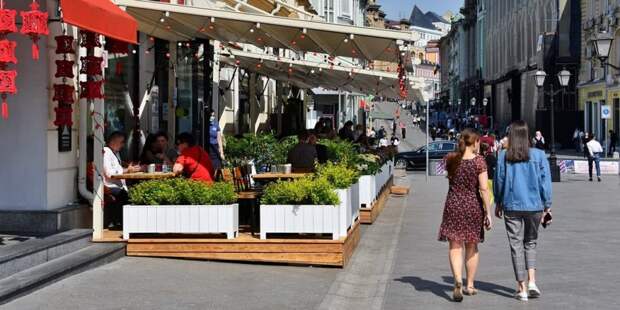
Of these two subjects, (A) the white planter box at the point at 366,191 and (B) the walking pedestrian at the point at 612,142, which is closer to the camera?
(A) the white planter box at the point at 366,191

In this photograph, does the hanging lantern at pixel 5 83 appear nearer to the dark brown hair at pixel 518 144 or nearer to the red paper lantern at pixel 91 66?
the red paper lantern at pixel 91 66

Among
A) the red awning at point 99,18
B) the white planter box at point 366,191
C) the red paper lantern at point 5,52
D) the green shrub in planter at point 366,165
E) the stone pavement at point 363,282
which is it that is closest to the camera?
the red paper lantern at point 5,52

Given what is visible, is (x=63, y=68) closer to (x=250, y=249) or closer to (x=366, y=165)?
(x=250, y=249)

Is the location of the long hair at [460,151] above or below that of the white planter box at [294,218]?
above

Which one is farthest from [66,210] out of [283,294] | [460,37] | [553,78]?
[460,37]

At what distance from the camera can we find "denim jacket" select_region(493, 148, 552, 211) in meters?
9.22

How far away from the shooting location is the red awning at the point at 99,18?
9086 millimetres

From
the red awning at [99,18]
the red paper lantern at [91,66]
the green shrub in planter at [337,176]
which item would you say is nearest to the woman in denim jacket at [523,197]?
the green shrub in planter at [337,176]

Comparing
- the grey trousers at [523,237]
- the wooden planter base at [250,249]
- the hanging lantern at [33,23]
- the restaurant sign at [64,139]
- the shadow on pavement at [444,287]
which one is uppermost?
the hanging lantern at [33,23]

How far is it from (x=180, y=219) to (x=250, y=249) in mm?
888

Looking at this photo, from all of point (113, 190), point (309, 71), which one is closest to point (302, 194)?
point (113, 190)

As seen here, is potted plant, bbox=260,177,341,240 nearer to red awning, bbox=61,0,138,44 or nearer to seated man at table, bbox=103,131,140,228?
seated man at table, bbox=103,131,140,228

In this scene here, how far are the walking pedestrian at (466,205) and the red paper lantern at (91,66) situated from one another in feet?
14.6

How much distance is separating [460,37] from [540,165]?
412 feet
